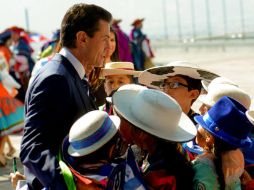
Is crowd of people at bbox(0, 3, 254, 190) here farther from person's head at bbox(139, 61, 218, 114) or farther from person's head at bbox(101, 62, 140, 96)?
person's head at bbox(101, 62, 140, 96)

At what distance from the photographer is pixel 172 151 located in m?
2.49

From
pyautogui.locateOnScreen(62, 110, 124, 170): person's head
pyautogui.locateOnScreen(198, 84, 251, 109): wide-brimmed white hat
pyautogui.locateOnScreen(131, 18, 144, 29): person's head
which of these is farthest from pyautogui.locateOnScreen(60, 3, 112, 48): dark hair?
pyautogui.locateOnScreen(131, 18, 144, 29): person's head

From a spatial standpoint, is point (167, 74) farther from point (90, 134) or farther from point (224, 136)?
point (90, 134)

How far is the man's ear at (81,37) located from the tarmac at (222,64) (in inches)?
161

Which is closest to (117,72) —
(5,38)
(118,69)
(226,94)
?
(118,69)

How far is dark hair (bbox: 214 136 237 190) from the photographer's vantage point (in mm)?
2477

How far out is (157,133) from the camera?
243cm

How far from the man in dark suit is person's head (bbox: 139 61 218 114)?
59 centimetres

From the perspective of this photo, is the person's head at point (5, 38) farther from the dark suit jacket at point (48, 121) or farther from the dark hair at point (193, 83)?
the dark suit jacket at point (48, 121)

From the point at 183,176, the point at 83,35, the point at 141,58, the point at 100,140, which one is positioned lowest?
the point at 141,58

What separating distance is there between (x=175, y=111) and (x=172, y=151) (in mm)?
148

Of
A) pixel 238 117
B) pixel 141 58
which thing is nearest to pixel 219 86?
pixel 238 117

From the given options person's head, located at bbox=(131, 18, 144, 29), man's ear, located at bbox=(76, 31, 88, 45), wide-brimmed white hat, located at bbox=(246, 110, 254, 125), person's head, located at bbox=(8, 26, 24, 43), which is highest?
man's ear, located at bbox=(76, 31, 88, 45)

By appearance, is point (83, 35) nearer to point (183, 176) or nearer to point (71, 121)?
point (71, 121)
